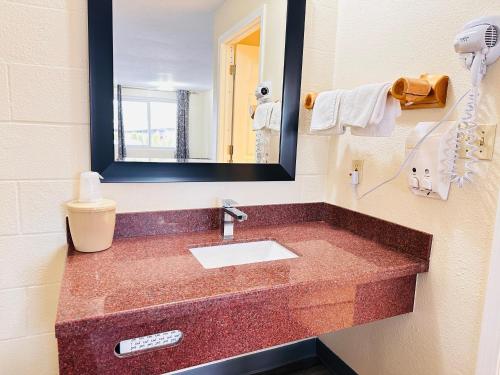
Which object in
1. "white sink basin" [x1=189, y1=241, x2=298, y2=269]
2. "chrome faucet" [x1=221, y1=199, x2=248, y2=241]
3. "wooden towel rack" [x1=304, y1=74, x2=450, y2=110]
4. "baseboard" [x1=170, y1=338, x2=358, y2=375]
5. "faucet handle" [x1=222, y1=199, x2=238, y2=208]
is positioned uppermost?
"wooden towel rack" [x1=304, y1=74, x2=450, y2=110]

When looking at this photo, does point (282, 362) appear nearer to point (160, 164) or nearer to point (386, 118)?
point (160, 164)

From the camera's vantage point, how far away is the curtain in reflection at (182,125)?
4.38 feet

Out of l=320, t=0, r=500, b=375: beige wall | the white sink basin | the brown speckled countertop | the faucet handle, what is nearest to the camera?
the brown speckled countertop

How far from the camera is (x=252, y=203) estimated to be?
1.53 m

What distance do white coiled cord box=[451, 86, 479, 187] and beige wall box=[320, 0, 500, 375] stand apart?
0.03 meters

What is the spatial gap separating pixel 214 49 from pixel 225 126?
0.32 meters

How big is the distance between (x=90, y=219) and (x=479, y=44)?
4.26ft

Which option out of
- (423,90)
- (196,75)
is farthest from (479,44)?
(196,75)

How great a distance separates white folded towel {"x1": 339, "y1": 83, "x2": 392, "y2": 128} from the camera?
1151 millimetres

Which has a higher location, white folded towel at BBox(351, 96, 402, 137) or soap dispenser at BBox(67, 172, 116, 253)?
white folded towel at BBox(351, 96, 402, 137)

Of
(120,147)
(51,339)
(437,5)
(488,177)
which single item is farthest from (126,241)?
(437,5)

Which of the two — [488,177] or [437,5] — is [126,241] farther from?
[437,5]

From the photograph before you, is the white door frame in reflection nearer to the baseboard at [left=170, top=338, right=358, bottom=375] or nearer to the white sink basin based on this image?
the white sink basin

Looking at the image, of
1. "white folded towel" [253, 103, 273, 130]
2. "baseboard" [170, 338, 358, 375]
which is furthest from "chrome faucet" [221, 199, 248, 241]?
"baseboard" [170, 338, 358, 375]
